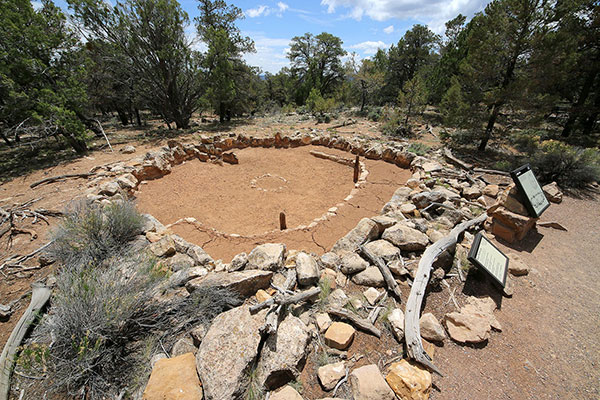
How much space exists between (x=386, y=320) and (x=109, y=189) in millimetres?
7910

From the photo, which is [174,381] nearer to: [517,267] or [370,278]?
[370,278]

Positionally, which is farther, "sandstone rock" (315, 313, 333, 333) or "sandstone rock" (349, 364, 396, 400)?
"sandstone rock" (315, 313, 333, 333)

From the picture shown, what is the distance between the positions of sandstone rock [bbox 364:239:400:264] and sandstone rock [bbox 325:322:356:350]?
154 cm

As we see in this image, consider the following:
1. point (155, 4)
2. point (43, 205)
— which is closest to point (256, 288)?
point (43, 205)

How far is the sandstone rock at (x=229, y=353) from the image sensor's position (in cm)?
216

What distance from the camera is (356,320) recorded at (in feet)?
9.70

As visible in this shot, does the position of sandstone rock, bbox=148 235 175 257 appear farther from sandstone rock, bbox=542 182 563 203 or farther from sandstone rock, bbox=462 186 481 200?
sandstone rock, bbox=542 182 563 203

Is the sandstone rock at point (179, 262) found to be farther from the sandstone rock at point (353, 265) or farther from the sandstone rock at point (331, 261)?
the sandstone rock at point (353, 265)

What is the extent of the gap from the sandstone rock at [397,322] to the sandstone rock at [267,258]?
1.79 m

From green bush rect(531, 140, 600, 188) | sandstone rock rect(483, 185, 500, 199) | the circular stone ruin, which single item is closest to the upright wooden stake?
the circular stone ruin

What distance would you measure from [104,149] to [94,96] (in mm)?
6792

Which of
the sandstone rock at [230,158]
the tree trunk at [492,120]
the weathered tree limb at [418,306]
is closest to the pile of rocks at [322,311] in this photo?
the weathered tree limb at [418,306]

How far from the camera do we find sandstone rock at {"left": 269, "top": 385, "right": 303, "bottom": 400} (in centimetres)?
216

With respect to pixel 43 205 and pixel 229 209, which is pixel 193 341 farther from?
pixel 43 205
